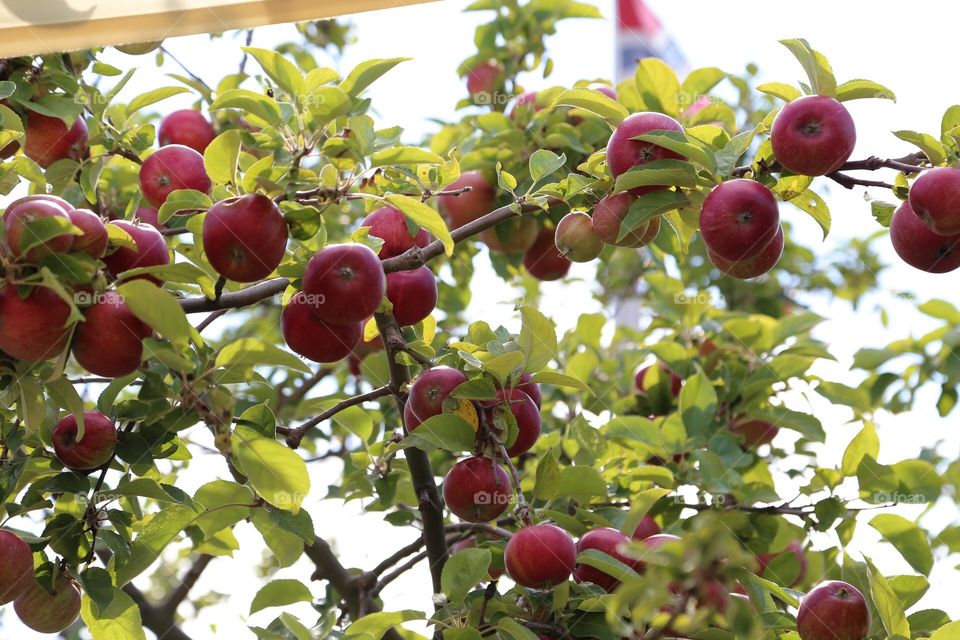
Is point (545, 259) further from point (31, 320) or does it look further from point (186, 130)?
point (31, 320)

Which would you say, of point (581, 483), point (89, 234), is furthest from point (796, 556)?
point (89, 234)

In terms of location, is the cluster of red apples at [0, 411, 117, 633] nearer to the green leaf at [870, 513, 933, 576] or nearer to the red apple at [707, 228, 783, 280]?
the red apple at [707, 228, 783, 280]

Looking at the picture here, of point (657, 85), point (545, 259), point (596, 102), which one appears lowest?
point (596, 102)

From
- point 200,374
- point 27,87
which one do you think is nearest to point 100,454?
point 200,374

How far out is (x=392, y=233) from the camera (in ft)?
6.75

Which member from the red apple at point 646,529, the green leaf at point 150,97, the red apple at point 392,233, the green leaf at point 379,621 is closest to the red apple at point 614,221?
the red apple at point 392,233

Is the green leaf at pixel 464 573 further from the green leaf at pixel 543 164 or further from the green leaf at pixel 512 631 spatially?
the green leaf at pixel 543 164

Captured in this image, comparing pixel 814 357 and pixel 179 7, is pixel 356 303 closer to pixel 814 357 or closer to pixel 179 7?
pixel 179 7

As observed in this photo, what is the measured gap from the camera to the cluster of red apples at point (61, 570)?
170cm

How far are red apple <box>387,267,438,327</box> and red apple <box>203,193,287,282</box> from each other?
0.35 m

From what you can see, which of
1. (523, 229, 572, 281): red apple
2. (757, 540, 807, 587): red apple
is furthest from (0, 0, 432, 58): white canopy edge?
(757, 540, 807, 587): red apple

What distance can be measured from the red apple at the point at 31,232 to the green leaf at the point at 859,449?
5.62 feet

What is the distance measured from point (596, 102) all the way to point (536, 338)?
0.47m

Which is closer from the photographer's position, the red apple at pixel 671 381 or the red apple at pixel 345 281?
the red apple at pixel 345 281
